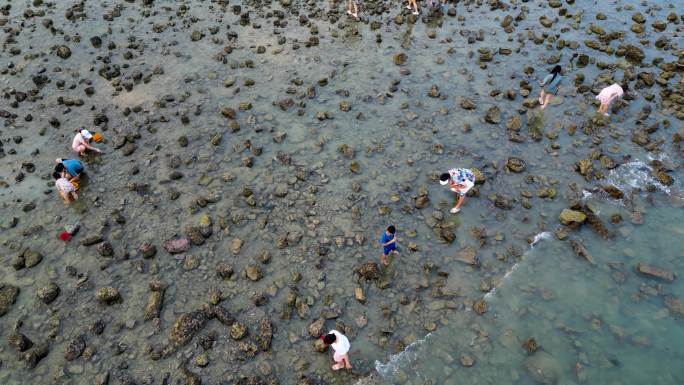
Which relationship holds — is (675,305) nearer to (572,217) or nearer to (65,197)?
(572,217)

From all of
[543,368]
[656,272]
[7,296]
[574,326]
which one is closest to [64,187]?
[7,296]

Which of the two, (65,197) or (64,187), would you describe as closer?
(64,187)

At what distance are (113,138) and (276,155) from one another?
25.3ft

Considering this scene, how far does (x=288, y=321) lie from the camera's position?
12.5 m

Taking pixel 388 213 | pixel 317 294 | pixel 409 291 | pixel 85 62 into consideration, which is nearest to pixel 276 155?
pixel 388 213

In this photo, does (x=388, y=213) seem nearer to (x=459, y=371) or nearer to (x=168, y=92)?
(x=459, y=371)

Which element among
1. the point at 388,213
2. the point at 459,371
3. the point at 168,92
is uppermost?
the point at 168,92

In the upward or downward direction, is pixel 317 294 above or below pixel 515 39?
below

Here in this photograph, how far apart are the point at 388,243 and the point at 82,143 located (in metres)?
13.9

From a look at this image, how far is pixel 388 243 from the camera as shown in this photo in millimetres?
12992

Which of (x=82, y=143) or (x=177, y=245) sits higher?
(x=82, y=143)

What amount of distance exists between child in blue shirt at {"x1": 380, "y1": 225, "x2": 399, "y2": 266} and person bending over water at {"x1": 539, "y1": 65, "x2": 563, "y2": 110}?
36.1 feet

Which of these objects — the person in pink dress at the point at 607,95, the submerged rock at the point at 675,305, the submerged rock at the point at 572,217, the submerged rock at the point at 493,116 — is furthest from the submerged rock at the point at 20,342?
the person in pink dress at the point at 607,95

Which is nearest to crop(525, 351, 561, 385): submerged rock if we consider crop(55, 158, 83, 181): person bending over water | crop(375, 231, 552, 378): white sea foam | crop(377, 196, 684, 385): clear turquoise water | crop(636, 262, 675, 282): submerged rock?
crop(377, 196, 684, 385): clear turquoise water
